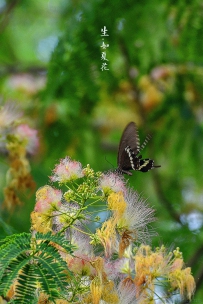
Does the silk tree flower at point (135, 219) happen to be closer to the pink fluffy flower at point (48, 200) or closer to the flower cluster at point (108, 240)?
the flower cluster at point (108, 240)

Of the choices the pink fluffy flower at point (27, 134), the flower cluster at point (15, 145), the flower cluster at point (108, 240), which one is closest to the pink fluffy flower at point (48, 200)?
the flower cluster at point (108, 240)

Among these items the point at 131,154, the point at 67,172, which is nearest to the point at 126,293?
the point at 67,172

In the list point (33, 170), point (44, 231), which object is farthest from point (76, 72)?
point (44, 231)

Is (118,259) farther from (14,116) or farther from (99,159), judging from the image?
(99,159)

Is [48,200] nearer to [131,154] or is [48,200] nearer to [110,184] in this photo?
[110,184]

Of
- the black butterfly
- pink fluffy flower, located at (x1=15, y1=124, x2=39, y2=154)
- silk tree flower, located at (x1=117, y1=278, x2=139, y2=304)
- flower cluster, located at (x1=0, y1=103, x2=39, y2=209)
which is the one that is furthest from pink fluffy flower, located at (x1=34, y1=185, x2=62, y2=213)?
pink fluffy flower, located at (x1=15, y1=124, x2=39, y2=154)

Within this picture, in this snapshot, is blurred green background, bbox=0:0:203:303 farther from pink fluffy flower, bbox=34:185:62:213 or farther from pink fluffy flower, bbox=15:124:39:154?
pink fluffy flower, bbox=34:185:62:213
